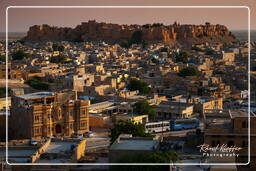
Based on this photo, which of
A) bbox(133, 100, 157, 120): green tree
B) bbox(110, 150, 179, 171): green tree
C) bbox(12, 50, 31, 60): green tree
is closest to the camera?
bbox(110, 150, 179, 171): green tree

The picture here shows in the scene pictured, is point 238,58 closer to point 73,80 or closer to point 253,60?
point 253,60

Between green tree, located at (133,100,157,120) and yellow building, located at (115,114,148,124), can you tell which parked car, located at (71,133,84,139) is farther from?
green tree, located at (133,100,157,120)

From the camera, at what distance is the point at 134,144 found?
7.59m

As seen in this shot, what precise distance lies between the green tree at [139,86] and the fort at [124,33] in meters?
27.4

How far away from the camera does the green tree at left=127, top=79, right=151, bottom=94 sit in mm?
18266

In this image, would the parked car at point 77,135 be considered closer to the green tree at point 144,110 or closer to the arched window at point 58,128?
the arched window at point 58,128

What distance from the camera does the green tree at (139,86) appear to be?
18266 mm

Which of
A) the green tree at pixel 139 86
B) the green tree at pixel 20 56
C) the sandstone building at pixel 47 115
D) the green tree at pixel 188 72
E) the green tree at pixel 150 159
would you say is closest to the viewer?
the green tree at pixel 150 159

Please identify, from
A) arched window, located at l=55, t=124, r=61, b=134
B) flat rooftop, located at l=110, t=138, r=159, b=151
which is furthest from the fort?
flat rooftop, located at l=110, t=138, r=159, b=151

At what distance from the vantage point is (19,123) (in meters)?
11.8

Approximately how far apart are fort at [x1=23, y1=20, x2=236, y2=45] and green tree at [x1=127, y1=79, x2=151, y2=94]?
90.0 feet

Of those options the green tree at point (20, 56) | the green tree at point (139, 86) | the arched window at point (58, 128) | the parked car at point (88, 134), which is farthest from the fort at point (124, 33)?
the arched window at point (58, 128)

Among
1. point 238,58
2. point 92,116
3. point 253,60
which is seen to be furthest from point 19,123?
point 238,58

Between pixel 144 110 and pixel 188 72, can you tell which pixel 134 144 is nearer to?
pixel 144 110
